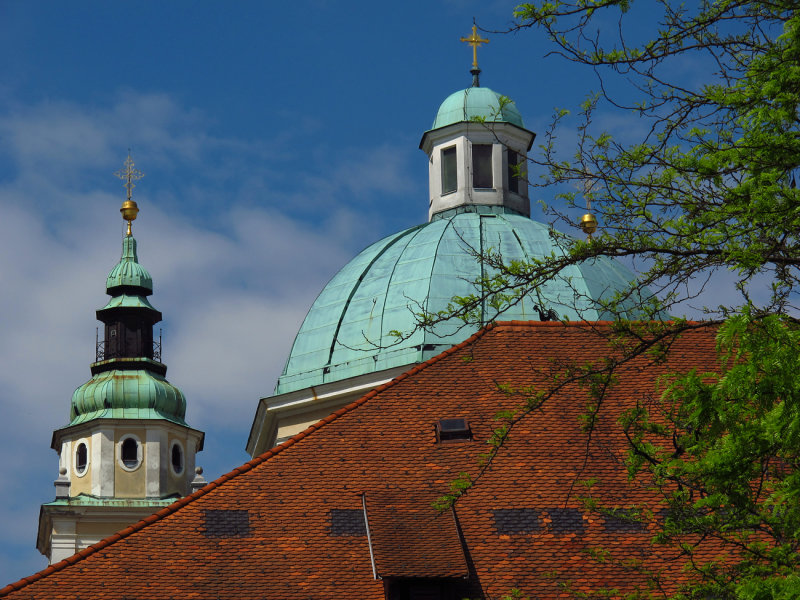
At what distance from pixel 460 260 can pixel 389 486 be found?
14.4m

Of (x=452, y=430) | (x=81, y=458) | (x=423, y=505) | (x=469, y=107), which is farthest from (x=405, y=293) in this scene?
(x=81, y=458)

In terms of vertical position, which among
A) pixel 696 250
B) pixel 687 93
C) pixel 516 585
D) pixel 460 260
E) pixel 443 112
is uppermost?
pixel 443 112

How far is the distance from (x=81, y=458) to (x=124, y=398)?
261cm

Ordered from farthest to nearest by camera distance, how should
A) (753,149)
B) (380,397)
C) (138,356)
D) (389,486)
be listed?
(138,356) → (380,397) → (389,486) → (753,149)

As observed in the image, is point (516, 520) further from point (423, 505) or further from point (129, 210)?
point (129, 210)

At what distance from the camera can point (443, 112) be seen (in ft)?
148

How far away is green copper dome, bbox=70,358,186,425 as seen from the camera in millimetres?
61375

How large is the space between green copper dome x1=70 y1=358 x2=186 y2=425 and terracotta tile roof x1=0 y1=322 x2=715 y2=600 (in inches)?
1409

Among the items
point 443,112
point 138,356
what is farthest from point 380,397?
point 138,356

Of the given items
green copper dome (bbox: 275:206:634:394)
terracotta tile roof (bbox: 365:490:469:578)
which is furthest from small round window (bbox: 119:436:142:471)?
terracotta tile roof (bbox: 365:490:469:578)

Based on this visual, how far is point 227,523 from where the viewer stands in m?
23.8

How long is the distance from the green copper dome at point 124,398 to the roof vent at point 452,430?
36608mm

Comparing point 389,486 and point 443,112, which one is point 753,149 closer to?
point 389,486

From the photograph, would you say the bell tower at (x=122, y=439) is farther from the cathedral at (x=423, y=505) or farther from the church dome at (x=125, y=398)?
the cathedral at (x=423, y=505)
